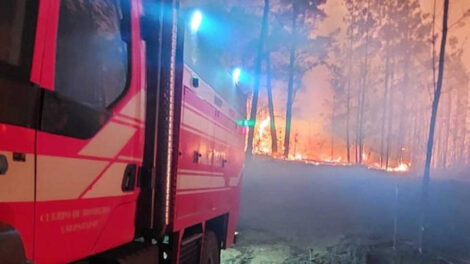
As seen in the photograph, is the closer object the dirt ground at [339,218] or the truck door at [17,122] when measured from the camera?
the truck door at [17,122]

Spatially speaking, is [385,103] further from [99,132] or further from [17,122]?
[17,122]

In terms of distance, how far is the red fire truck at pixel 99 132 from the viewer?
2330mm

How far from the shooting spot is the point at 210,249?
251 inches

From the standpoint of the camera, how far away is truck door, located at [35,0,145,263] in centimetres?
256

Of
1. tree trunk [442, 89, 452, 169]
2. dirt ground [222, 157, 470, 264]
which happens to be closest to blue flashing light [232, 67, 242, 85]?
dirt ground [222, 157, 470, 264]

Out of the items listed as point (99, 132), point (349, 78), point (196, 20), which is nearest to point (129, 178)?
point (99, 132)

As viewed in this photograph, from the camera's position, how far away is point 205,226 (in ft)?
19.8

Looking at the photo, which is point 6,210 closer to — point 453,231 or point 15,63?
point 15,63

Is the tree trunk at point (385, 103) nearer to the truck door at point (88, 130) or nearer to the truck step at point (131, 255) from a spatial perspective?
the truck step at point (131, 255)

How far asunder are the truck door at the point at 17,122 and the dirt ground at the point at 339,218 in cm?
910

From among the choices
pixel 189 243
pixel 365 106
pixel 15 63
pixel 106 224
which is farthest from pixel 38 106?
pixel 365 106

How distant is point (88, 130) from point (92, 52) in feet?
1.60

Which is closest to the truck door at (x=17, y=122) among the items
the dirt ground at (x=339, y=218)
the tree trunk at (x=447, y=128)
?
the dirt ground at (x=339, y=218)

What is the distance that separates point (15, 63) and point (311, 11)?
33.1 metres
